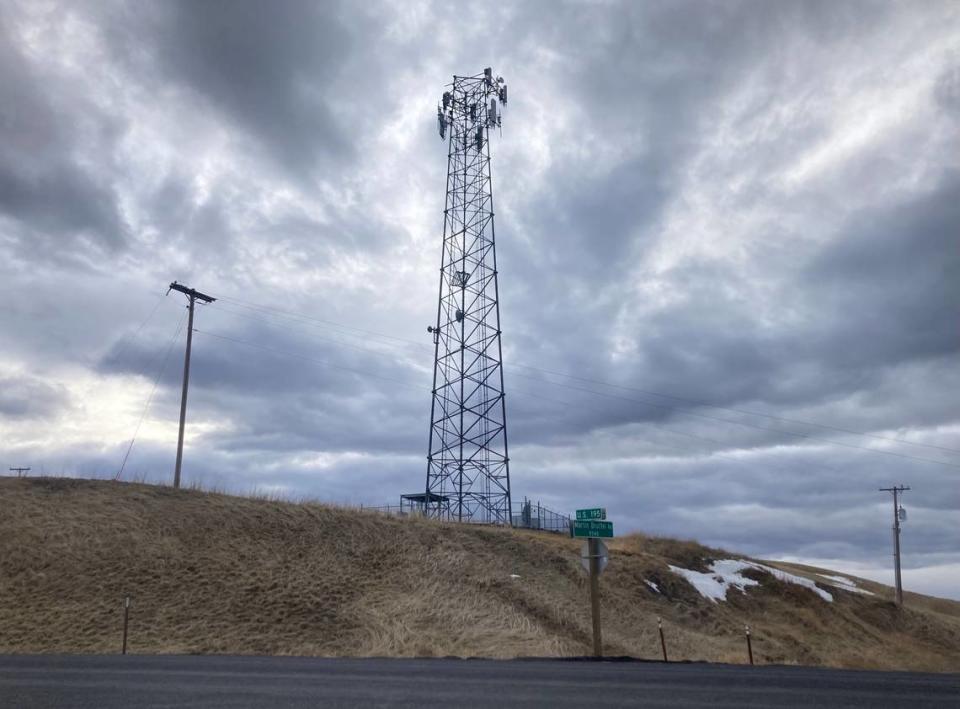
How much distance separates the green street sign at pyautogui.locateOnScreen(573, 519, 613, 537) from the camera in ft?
90.9

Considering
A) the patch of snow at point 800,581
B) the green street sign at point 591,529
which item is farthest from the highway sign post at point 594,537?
the patch of snow at point 800,581

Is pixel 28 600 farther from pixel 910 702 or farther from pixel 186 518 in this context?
pixel 910 702

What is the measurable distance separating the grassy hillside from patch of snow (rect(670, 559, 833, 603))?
0.88m

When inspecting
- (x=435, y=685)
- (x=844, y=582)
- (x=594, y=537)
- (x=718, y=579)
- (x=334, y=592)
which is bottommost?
(x=435, y=685)

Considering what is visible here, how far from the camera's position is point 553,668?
1969 cm

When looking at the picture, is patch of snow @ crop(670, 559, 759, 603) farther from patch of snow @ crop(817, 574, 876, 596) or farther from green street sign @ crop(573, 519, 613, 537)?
green street sign @ crop(573, 519, 613, 537)

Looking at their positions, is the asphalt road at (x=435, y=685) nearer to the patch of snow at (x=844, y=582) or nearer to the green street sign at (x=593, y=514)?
the green street sign at (x=593, y=514)

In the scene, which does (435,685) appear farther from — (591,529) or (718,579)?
(718,579)

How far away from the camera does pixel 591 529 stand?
90.9 feet

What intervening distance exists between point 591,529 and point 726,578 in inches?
Result: 1084

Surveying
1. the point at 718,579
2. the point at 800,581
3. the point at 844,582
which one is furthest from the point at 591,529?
the point at 844,582

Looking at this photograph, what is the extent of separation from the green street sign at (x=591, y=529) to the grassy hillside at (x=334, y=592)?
14.6 ft

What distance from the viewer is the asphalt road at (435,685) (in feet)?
42.3

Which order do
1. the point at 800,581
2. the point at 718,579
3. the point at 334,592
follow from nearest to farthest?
the point at 334,592 < the point at 718,579 < the point at 800,581
